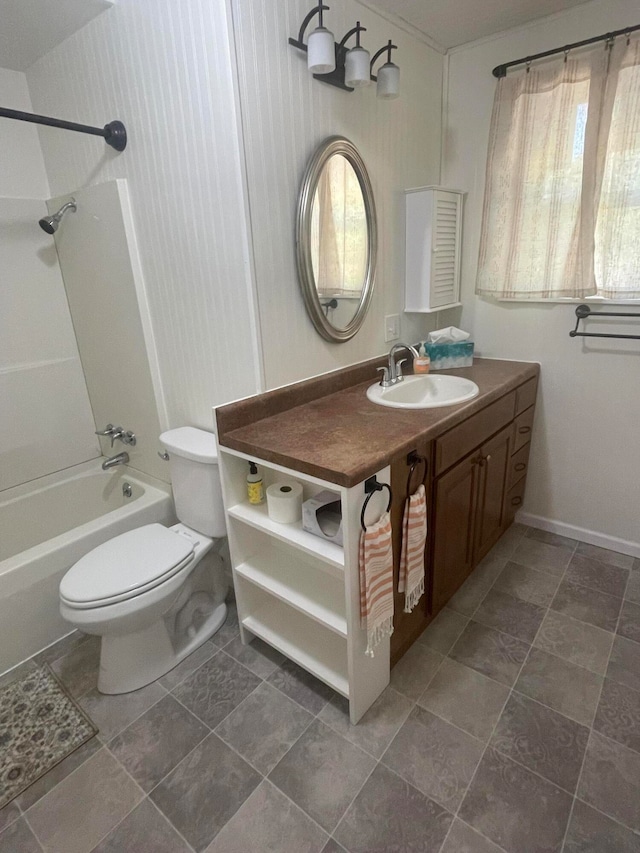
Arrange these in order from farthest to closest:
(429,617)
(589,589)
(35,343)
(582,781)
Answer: (35,343), (589,589), (429,617), (582,781)

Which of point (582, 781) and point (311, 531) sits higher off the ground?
Result: point (311, 531)

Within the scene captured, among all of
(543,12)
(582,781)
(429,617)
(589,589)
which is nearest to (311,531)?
(429,617)

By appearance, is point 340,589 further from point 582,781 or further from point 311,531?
point 582,781

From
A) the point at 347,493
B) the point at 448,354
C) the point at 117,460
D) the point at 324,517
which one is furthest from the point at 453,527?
the point at 117,460

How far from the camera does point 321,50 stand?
126cm

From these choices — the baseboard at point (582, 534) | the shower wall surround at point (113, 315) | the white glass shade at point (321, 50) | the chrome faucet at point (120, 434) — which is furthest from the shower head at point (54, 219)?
the baseboard at point (582, 534)

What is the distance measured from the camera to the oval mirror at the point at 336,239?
151 cm

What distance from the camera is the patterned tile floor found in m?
1.13

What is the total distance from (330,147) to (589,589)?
6.59 feet

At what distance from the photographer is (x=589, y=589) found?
6.25ft

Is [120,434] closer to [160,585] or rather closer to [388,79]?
[160,585]

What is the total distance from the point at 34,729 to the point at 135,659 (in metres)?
0.33

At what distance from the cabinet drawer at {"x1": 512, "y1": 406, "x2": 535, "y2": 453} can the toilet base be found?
5.35 ft

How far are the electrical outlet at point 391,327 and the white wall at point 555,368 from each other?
436mm
